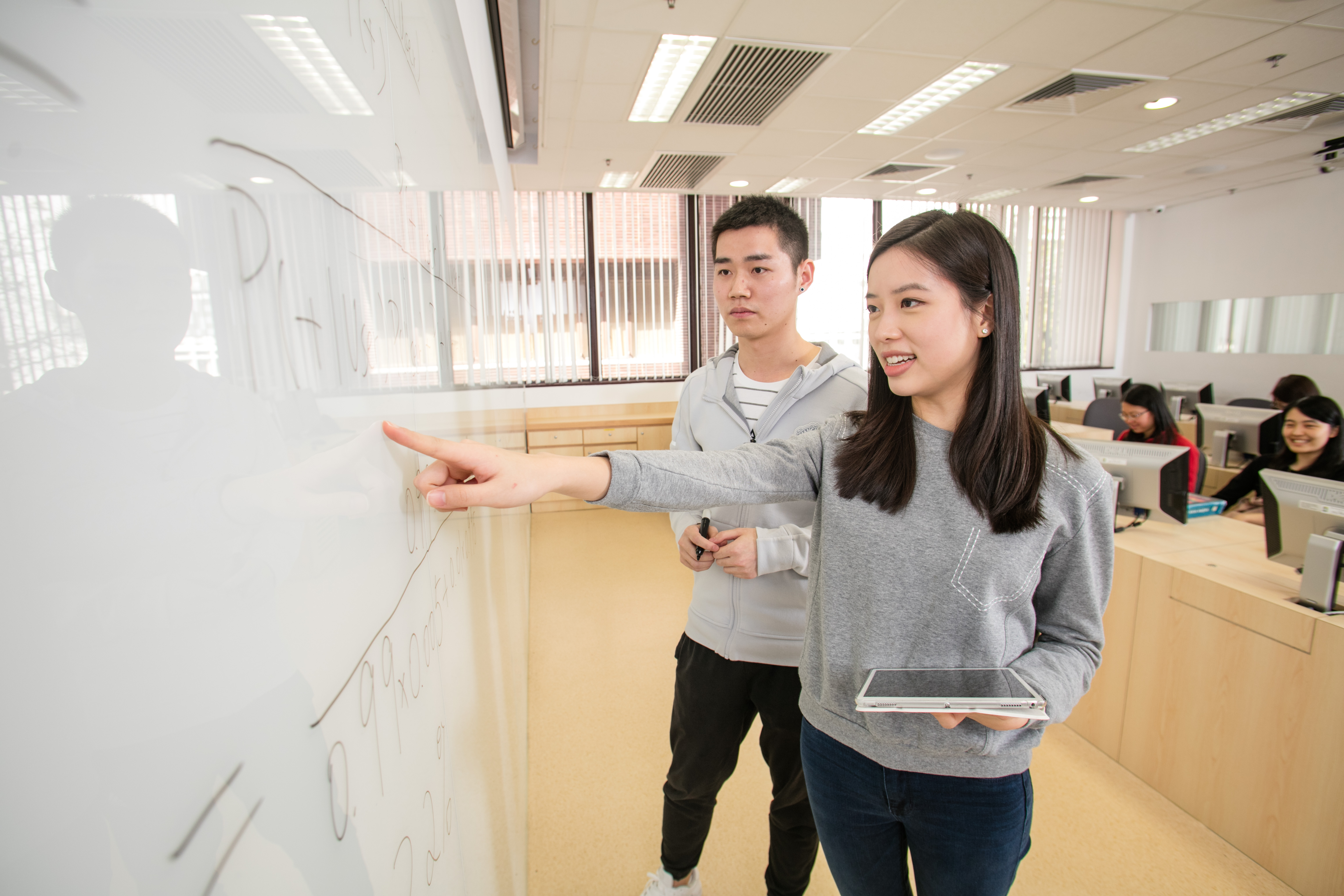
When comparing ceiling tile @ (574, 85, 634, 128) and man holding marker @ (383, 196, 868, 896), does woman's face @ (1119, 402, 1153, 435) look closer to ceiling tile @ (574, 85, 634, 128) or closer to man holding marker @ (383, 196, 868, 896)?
man holding marker @ (383, 196, 868, 896)

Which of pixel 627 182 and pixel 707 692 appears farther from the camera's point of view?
pixel 627 182

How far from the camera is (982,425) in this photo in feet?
3.12

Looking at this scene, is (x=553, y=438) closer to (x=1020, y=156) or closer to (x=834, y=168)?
(x=834, y=168)

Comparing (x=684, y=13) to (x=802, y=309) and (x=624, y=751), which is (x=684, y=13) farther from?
(x=802, y=309)

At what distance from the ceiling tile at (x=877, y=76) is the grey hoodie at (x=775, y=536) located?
2536mm

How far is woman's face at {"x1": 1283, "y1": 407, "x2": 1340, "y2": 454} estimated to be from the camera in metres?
2.75

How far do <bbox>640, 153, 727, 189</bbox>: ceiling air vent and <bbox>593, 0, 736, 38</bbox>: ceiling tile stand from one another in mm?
1840

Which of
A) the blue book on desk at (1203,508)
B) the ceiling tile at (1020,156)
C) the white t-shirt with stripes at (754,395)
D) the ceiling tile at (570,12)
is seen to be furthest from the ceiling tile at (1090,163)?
the white t-shirt with stripes at (754,395)

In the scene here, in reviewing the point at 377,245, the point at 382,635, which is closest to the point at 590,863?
the point at 382,635

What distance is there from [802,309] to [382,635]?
6.63 metres

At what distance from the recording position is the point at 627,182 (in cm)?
553

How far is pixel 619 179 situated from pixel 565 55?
2342 mm

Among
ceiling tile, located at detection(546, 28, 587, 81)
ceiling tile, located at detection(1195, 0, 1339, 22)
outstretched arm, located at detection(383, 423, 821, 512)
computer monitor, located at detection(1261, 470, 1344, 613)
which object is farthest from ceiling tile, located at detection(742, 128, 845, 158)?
outstretched arm, located at detection(383, 423, 821, 512)

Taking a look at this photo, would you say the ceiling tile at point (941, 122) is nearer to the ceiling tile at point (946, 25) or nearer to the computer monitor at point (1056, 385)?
the ceiling tile at point (946, 25)
